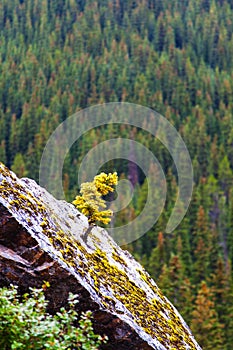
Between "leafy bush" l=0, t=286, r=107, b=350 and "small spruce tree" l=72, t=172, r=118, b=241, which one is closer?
"leafy bush" l=0, t=286, r=107, b=350

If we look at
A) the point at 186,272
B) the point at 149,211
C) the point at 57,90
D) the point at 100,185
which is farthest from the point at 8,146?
the point at 100,185

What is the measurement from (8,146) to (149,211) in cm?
5848

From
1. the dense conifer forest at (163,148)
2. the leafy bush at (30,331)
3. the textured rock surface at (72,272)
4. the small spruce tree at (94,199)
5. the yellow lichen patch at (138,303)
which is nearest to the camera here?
the leafy bush at (30,331)

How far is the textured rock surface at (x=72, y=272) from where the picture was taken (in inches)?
384

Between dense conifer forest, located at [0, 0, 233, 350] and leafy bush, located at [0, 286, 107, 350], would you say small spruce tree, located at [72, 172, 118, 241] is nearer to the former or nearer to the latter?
leafy bush, located at [0, 286, 107, 350]

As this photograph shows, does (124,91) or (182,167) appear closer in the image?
(182,167)

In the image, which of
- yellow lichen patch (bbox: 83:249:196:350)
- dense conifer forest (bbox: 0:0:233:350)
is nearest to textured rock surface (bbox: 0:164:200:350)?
yellow lichen patch (bbox: 83:249:196:350)

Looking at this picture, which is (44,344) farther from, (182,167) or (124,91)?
(124,91)

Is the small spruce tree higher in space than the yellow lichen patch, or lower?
higher

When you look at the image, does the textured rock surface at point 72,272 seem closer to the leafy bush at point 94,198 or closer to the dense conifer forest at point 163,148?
the leafy bush at point 94,198

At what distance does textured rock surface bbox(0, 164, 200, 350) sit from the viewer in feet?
32.0

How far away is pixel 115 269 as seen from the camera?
1247 centimetres

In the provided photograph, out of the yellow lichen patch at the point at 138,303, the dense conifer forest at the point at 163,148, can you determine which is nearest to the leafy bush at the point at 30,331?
the yellow lichen patch at the point at 138,303

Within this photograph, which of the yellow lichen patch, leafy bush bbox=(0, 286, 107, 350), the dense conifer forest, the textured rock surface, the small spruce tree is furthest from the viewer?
the dense conifer forest
